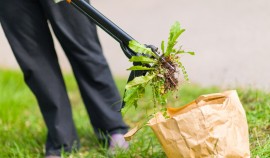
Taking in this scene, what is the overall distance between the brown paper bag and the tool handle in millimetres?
366

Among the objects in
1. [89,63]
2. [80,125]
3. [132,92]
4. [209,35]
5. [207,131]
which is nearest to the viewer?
[207,131]

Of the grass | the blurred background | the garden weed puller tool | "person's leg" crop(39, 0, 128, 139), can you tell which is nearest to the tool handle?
the garden weed puller tool

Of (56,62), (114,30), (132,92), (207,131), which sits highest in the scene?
(114,30)

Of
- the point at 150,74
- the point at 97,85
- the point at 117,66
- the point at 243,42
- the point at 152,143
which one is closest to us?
the point at 150,74

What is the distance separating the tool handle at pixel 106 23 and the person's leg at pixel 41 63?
45cm

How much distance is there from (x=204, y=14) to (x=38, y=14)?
2.74 metres

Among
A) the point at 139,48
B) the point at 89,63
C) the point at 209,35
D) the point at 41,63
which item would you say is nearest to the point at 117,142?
the point at 89,63

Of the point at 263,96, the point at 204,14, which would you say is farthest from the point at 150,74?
the point at 204,14

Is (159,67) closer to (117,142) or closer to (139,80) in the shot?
(139,80)

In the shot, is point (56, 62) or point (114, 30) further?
point (56, 62)

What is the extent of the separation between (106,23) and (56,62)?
2.19ft

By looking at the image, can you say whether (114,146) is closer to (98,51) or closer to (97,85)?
(97,85)

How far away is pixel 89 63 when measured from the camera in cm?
264

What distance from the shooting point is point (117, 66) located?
4781mm
